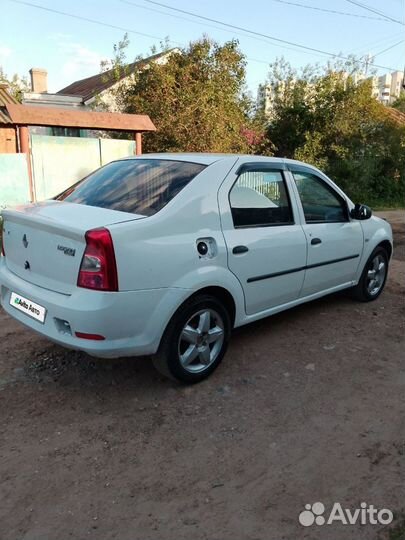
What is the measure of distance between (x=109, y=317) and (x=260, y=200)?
1.68 metres

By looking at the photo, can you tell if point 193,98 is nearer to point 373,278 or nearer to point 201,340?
point 373,278

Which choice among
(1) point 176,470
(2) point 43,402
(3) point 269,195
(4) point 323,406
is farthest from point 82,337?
(3) point 269,195

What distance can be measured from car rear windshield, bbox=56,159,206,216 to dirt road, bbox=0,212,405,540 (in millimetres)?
1334

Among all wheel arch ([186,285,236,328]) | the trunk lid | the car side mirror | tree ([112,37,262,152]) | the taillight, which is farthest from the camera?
tree ([112,37,262,152])

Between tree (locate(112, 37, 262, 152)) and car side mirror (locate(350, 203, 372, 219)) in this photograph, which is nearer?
car side mirror (locate(350, 203, 372, 219))

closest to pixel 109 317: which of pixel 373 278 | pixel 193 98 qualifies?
pixel 373 278

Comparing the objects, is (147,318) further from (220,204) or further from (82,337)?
(220,204)

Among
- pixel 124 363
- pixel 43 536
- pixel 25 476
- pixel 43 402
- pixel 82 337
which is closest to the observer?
pixel 43 536

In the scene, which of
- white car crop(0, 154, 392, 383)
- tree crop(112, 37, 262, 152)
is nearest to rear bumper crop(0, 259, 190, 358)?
white car crop(0, 154, 392, 383)

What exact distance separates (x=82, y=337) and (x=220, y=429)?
1.05 m

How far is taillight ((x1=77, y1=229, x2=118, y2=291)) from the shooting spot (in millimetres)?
2750

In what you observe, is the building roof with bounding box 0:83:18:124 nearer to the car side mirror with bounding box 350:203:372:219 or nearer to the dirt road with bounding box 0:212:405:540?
the dirt road with bounding box 0:212:405:540

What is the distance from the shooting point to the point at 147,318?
297 cm

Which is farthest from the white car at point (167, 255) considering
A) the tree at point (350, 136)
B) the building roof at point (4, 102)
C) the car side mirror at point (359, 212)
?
the tree at point (350, 136)
